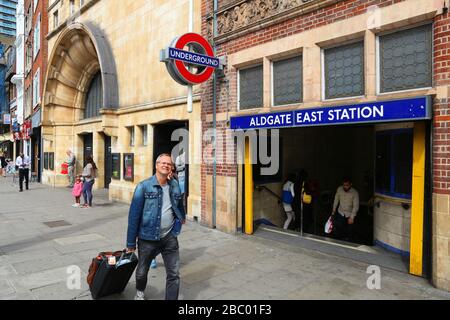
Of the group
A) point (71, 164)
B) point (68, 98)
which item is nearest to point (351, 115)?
point (71, 164)

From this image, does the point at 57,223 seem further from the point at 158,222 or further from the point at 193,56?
the point at 158,222

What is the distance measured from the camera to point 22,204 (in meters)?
12.3

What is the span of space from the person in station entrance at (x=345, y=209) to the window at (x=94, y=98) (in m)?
13.7

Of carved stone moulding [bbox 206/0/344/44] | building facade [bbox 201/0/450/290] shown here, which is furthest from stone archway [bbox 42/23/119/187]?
building facade [bbox 201/0/450/290]

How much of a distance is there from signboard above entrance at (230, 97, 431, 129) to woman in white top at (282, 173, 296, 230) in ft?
6.93

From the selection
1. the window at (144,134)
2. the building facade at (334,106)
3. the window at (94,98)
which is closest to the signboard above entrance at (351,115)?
the building facade at (334,106)

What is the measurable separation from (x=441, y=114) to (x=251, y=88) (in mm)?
3981

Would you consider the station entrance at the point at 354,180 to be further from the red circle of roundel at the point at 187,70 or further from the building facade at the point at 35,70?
the building facade at the point at 35,70

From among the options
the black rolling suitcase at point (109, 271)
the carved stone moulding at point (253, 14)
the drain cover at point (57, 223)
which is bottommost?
the drain cover at point (57, 223)

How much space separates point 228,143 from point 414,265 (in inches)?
173

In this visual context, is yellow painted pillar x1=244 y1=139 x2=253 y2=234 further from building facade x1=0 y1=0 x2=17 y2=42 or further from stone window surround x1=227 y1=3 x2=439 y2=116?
building facade x1=0 y1=0 x2=17 y2=42

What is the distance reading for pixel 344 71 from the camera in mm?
6016

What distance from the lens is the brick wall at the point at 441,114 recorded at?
4.61m

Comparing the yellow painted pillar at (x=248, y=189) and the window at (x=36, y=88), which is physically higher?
the window at (x=36, y=88)
